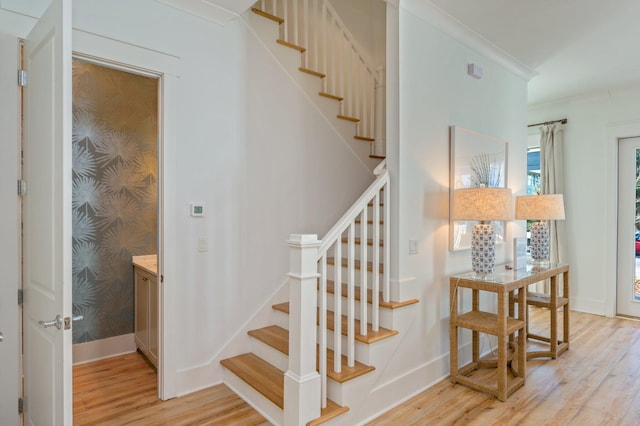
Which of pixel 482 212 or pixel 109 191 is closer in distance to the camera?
pixel 482 212

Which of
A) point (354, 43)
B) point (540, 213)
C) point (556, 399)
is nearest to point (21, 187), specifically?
point (354, 43)

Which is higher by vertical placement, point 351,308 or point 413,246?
point 413,246

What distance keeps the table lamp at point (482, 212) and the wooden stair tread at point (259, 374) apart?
5.79 feet

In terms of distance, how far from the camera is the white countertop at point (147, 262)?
3.14m

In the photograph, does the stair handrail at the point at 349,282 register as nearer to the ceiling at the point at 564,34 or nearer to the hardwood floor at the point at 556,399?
the hardwood floor at the point at 556,399

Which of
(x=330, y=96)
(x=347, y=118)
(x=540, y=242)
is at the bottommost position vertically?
(x=540, y=242)

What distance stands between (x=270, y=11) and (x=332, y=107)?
102 centimetres

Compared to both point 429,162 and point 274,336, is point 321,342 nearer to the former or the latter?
point 274,336

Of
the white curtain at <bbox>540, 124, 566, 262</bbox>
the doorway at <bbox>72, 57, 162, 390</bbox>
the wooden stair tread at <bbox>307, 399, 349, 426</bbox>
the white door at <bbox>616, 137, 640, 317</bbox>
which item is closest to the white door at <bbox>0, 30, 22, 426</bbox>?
the doorway at <bbox>72, 57, 162, 390</bbox>

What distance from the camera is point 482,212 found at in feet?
Answer: 9.27

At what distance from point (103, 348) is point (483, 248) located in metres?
3.41

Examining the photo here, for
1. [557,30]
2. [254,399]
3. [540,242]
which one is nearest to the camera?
[254,399]

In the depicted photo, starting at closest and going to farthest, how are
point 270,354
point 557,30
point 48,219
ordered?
1. point 48,219
2. point 270,354
3. point 557,30

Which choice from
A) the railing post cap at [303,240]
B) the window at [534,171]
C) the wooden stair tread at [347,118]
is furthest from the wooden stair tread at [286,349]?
the window at [534,171]
